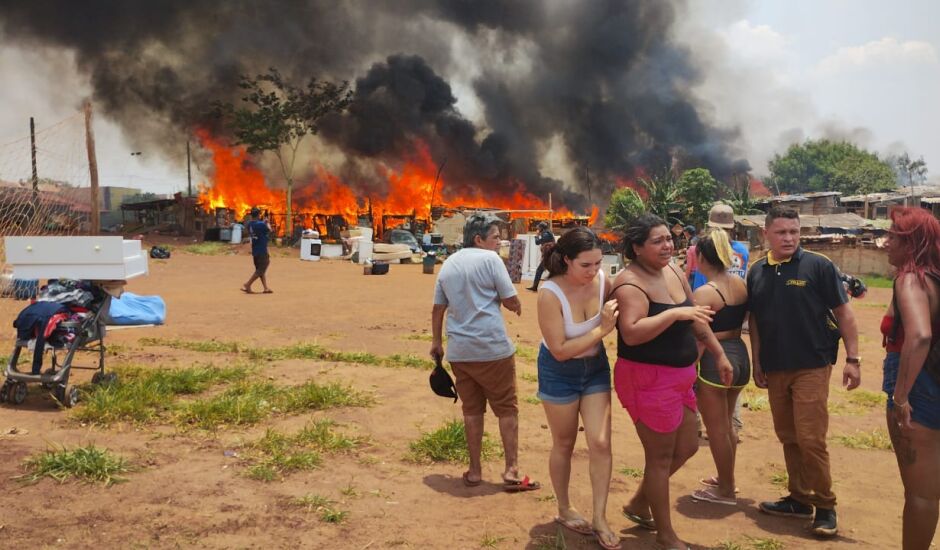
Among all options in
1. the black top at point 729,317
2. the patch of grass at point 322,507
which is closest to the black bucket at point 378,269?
the patch of grass at point 322,507

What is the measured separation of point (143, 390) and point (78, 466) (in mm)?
1547

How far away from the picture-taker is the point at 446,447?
4.57 m

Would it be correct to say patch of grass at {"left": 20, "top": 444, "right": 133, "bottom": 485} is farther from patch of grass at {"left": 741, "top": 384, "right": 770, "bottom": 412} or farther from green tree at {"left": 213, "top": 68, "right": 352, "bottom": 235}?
green tree at {"left": 213, "top": 68, "right": 352, "bottom": 235}

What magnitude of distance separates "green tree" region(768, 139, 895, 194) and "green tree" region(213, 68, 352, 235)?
141 ft

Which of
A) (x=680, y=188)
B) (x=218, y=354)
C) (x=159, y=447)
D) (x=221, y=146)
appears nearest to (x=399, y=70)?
(x=221, y=146)

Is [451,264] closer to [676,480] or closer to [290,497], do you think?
[290,497]

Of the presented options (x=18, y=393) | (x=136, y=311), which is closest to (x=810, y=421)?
(x=18, y=393)

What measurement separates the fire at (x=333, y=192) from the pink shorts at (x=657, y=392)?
35.1 m

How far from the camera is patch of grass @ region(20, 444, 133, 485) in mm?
3719

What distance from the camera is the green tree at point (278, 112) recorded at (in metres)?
34.7

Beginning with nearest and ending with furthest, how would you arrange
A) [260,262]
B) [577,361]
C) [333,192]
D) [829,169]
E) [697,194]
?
[577,361] < [260,262] < [697,194] < [333,192] < [829,169]

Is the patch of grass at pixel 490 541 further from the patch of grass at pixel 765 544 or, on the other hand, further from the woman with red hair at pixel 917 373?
the woman with red hair at pixel 917 373

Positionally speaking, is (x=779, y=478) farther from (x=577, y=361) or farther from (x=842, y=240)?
(x=842, y=240)

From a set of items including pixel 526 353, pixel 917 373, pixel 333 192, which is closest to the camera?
pixel 917 373
